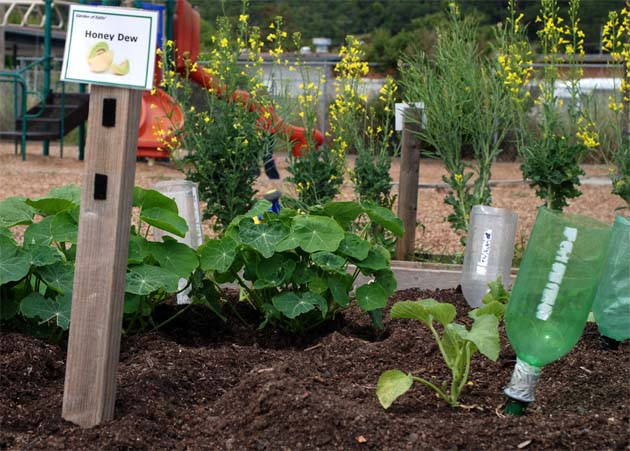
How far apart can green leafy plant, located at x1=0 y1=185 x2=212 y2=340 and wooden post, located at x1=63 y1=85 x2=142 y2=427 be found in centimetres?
61

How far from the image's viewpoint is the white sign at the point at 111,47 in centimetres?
235

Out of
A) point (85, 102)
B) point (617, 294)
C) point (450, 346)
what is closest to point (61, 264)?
point (450, 346)

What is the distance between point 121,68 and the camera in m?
2.35

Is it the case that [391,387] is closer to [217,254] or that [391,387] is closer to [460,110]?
[217,254]

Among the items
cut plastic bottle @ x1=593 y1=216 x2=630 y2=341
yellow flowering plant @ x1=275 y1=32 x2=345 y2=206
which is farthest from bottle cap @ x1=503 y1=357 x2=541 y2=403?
yellow flowering plant @ x1=275 y1=32 x2=345 y2=206

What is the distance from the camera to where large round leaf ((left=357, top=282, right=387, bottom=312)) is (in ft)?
11.1

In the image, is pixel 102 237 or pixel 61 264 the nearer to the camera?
pixel 102 237

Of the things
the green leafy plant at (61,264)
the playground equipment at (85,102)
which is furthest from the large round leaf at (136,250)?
the playground equipment at (85,102)

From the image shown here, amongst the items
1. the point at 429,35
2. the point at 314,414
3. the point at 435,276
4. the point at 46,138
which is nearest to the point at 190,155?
the point at 435,276

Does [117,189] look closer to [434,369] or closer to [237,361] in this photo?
[237,361]

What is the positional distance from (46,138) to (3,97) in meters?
5.37

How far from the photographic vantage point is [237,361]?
122 inches

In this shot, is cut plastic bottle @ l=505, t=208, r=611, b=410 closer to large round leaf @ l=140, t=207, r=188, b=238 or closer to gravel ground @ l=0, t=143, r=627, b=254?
large round leaf @ l=140, t=207, r=188, b=238

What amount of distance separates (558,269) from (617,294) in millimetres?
911
